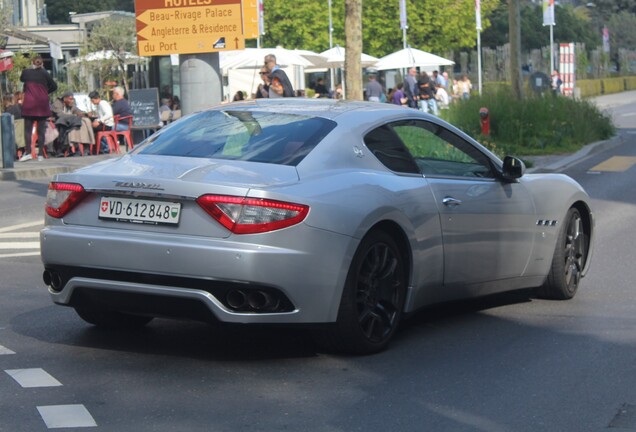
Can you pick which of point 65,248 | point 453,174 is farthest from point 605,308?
point 65,248

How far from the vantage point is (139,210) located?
648cm

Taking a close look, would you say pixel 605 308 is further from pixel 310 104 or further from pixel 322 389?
pixel 322 389

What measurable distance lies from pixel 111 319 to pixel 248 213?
167 centimetres

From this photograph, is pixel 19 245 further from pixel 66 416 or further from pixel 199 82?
pixel 66 416

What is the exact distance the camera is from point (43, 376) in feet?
20.9

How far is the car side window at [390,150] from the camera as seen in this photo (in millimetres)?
7266

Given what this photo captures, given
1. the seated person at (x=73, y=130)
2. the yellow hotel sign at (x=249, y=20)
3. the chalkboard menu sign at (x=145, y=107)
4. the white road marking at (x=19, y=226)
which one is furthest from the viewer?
the chalkboard menu sign at (x=145, y=107)

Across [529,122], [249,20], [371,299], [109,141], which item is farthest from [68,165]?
[371,299]

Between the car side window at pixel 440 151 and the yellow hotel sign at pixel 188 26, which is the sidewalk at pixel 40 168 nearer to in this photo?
the yellow hotel sign at pixel 188 26

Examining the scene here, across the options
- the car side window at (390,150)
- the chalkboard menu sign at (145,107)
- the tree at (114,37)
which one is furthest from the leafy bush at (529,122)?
the tree at (114,37)

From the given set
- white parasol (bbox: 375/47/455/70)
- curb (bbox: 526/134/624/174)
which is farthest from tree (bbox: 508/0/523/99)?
white parasol (bbox: 375/47/455/70)

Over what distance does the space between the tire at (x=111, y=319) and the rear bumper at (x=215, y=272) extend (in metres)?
0.82

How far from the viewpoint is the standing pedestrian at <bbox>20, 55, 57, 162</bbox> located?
23656 mm

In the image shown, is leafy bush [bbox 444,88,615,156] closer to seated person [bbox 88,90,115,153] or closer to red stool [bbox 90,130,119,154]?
red stool [bbox 90,130,119,154]
